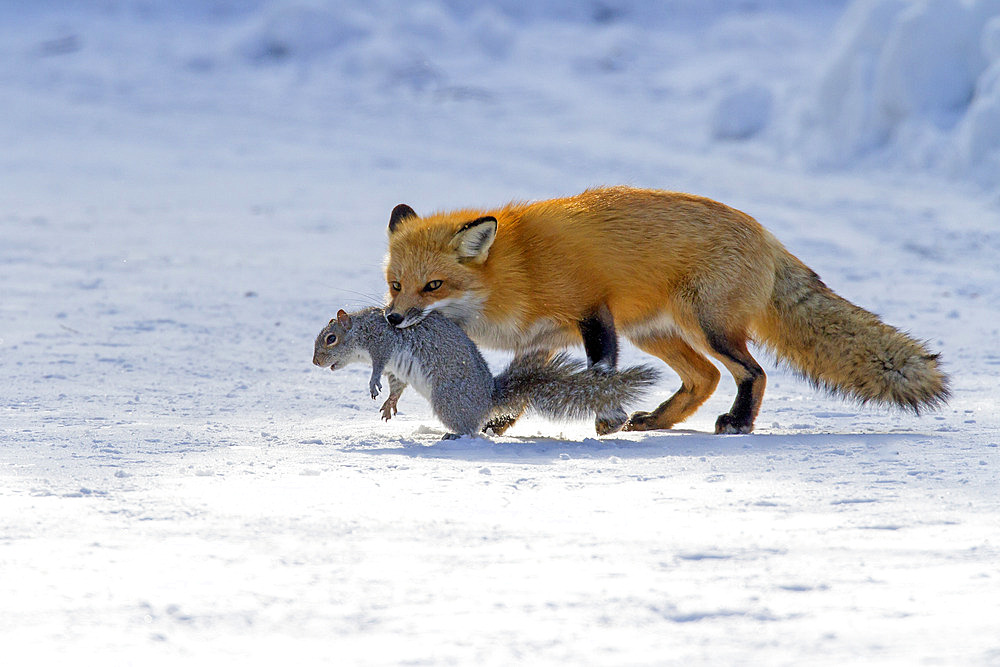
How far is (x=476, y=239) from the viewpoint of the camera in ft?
20.5

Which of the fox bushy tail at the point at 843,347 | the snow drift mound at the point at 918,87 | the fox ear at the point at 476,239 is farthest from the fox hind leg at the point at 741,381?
the snow drift mound at the point at 918,87

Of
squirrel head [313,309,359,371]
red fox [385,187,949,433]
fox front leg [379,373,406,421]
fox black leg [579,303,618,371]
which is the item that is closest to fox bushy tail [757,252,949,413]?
red fox [385,187,949,433]

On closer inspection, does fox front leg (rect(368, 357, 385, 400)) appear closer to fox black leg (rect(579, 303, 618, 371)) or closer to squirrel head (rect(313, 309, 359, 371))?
squirrel head (rect(313, 309, 359, 371))

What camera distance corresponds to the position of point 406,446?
5457mm

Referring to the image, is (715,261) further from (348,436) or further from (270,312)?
(270,312)

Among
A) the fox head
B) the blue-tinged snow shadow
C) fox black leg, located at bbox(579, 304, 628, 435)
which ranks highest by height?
the fox head

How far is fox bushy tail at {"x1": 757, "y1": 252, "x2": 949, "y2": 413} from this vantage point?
19.7 ft

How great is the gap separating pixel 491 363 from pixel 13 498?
4473 mm

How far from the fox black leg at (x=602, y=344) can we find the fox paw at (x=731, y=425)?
56 cm

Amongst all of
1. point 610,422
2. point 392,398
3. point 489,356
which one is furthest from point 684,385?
point 489,356

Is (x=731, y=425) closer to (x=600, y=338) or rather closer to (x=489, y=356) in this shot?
(x=600, y=338)

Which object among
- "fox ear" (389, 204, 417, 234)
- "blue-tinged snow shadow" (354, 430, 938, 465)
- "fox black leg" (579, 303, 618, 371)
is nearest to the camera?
"blue-tinged snow shadow" (354, 430, 938, 465)

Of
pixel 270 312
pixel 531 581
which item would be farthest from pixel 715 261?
pixel 270 312

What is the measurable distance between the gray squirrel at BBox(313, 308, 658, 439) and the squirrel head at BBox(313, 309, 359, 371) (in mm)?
144
